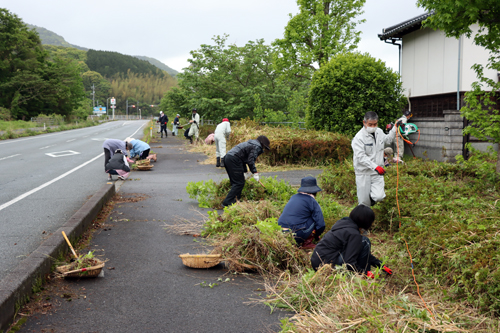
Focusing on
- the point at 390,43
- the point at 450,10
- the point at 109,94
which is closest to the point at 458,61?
the point at 390,43

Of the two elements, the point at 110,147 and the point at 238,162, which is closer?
the point at 238,162

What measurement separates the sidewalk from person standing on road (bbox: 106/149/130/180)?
471 cm

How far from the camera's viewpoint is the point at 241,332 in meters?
3.36

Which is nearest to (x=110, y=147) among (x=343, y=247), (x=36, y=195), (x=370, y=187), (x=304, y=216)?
(x=36, y=195)

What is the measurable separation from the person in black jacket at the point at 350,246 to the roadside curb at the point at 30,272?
2719mm

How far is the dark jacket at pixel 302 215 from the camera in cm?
523

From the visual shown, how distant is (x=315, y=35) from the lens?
23.1 m

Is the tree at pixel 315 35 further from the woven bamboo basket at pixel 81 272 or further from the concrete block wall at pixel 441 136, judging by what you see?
the woven bamboo basket at pixel 81 272

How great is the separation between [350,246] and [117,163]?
871 centimetres

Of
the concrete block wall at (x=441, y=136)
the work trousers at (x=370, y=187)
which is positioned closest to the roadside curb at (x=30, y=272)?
the work trousers at (x=370, y=187)

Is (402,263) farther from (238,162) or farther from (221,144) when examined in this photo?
(221,144)

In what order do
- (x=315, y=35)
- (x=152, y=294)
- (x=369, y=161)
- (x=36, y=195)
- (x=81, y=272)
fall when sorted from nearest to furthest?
1. (x=152, y=294)
2. (x=81, y=272)
3. (x=369, y=161)
4. (x=36, y=195)
5. (x=315, y=35)

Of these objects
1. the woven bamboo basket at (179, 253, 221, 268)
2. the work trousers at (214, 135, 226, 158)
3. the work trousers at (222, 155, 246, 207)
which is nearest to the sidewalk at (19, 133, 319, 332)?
the woven bamboo basket at (179, 253, 221, 268)

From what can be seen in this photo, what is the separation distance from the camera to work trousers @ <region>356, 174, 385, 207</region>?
6.18m
